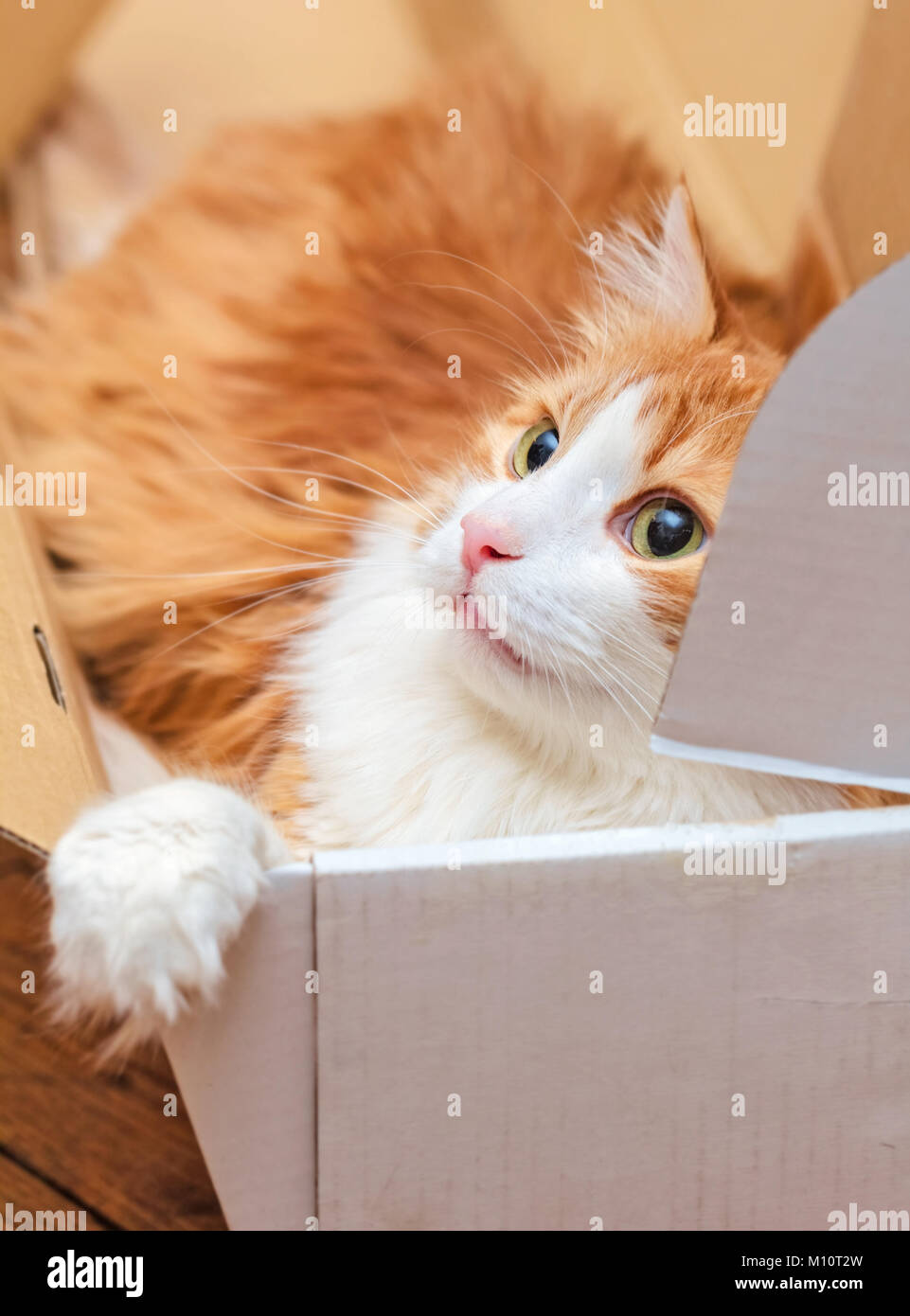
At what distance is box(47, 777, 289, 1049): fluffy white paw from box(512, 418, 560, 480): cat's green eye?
49 cm

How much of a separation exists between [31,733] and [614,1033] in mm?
503

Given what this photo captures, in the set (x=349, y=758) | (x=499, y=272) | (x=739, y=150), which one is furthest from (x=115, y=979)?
(x=739, y=150)

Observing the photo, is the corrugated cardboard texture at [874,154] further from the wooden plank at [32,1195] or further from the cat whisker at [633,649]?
the wooden plank at [32,1195]

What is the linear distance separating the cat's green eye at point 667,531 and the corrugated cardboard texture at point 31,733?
18.9 inches

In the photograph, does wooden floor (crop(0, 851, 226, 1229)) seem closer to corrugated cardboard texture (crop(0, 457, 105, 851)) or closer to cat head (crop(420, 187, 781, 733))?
corrugated cardboard texture (crop(0, 457, 105, 851))

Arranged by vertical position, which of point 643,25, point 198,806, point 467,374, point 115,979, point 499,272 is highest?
point 643,25

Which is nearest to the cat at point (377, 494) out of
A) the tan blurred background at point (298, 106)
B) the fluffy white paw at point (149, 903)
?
the fluffy white paw at point (149, 903)

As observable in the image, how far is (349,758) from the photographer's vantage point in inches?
43.2

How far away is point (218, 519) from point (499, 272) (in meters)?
0.48

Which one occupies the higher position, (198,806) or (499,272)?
(499,272)

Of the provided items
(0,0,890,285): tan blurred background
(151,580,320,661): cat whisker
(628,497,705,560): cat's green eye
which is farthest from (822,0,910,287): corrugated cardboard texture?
(151,580,320,661): cat whisker

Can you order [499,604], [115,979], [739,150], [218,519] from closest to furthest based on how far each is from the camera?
[115,979], [499,604], [218,519], [739,150]

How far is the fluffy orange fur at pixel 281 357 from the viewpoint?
4.27 feet

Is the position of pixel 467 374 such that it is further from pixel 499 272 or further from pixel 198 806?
pixel 198 806
